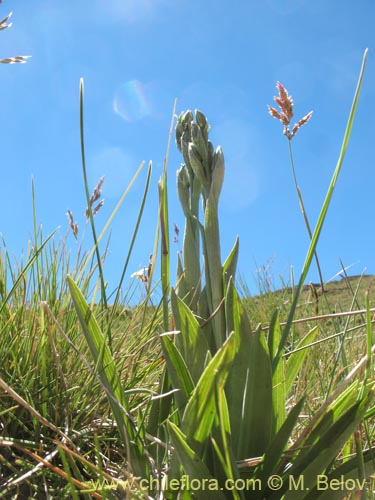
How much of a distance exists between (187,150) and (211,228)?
0.17 meters

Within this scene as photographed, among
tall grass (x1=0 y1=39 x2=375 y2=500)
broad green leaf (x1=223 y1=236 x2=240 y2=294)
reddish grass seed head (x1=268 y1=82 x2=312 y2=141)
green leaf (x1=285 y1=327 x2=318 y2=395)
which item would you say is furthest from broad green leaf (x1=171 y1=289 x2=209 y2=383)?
reddish grass seed head (x1=268 y1=82 x2=312 y2=141)

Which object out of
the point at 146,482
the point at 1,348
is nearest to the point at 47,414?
the point at 1,348

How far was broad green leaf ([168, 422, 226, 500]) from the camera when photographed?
772 millimetres

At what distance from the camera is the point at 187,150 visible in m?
0.96

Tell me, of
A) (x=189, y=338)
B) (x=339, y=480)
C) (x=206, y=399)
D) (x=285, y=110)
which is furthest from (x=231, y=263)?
(x=285, y=110)

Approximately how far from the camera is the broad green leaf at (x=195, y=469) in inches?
30.4

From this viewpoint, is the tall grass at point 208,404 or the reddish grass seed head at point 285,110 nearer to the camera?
the tall grass at point 208,404

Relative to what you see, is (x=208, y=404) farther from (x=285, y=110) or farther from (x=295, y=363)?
(x=285, y=110)

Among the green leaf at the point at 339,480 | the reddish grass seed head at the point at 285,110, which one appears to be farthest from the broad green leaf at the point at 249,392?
the reddish grass seed head at the point at 285,110

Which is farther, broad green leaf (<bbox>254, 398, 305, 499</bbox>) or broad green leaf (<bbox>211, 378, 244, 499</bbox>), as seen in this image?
broad green leaf (<bbox>254, 398, 305, 499</bbox>)

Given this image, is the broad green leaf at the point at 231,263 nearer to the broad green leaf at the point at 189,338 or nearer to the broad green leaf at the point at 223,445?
the broad green leaf at the point at 189,338

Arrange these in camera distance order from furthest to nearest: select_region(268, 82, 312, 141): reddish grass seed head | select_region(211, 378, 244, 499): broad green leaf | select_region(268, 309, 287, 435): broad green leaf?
1. select_region(268, 82, 312, 141): reddish grass seed head
2. select_region(268, 309, 287, 435): broad green leaf
3. select_region(211, 378, 244, 499): broad green leaf

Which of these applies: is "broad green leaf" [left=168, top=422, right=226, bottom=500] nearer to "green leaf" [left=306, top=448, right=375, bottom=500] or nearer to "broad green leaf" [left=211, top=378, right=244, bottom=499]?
"broad green leaf" [left=211, top=378, right=244, bottom=499]

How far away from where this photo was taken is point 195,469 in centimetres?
80
